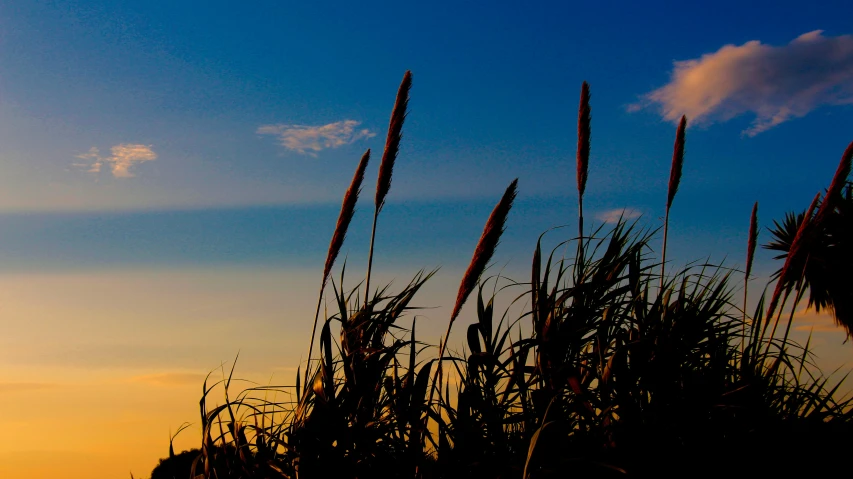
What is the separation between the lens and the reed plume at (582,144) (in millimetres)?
4664

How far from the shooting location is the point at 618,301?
398cm

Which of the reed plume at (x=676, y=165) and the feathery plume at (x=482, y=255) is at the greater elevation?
the reed plume at (x=676, y=165)

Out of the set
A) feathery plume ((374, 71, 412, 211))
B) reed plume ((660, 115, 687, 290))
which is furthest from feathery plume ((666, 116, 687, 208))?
feathery plume ((374, 71, 412, 211))

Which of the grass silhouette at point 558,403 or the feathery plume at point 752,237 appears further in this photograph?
the feathery plume at point 752,237

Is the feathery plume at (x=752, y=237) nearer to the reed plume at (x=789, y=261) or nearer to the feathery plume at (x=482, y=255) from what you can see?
the reed plume at (x=789, y=261)

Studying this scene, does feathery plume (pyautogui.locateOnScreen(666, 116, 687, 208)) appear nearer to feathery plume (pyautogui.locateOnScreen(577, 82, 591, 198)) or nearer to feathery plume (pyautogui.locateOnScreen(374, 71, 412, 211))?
feathery plume (pyautogui.locateOnScreen(577, 82, 591, 198))

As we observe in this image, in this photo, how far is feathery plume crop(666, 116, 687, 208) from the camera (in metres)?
5.38

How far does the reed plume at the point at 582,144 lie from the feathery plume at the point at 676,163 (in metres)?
0.91

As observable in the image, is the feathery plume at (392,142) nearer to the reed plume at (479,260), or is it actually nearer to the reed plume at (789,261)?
the reed plume at (479,260)

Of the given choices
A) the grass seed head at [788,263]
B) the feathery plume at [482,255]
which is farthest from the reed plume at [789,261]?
the feathery plume at [482,255]

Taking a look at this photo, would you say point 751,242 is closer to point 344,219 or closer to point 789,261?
point 789,261

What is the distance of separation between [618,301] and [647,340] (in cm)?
43

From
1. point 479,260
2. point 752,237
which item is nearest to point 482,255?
point 479,260

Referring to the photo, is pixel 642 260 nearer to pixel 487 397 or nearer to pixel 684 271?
pixel 684 271
